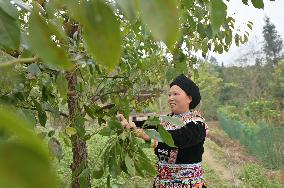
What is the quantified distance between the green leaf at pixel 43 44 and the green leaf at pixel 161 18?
0.24 feet

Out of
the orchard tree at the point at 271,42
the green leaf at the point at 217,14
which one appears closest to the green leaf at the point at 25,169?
the green leaf at the point at 217,14

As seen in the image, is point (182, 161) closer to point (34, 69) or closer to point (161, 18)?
point (34, 69)

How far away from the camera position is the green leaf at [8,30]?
495mm

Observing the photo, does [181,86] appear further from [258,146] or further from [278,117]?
[278,117]

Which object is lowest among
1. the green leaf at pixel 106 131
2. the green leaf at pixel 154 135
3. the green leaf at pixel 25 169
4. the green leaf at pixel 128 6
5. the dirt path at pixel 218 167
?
the dirt path at pixel 218 167

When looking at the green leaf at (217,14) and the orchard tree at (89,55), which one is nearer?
the orchard tree at (89,55)

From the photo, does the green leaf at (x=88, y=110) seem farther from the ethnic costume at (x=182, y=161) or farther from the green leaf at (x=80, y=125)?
the ethnic costume at (x=182, y=161)

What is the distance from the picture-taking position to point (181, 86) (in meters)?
2.39

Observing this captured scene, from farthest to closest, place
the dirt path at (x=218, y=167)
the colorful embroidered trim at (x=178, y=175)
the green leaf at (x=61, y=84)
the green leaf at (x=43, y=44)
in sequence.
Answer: the dirt path at (x=218, y=167), the colorful embroidered trim at (x=178, y=175), the green leaf at (x=61, y=84), the green leaf at (x=43, y=44)

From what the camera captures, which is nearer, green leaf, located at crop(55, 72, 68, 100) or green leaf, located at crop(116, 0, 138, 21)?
green leaf, located at crop(116, 0, 138, 21)

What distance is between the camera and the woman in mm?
2277

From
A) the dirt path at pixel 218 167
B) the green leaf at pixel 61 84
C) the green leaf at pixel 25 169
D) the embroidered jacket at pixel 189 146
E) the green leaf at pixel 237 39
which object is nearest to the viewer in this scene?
the green leaf at pixel 25 169

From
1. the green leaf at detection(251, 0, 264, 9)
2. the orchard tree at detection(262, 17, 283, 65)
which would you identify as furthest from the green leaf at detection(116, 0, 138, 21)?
the orchard tree at detection(262, 17, 283, 65)

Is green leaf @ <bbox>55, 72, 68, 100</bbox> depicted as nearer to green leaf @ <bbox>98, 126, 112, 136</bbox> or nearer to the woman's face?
green leaf @ <bbox>98, 126, 112, 136</bbox>
